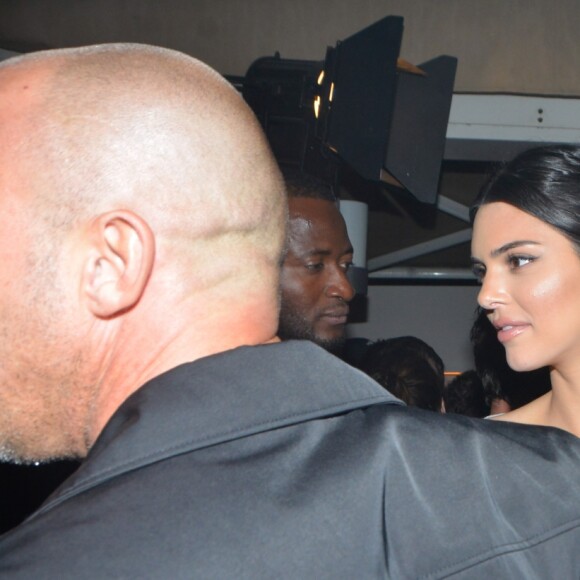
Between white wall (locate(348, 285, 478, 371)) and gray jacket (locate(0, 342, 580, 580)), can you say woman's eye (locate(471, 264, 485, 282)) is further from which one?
white wall (locate(348, 285, 478, 371))

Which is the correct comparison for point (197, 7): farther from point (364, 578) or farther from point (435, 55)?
point (364, 578)

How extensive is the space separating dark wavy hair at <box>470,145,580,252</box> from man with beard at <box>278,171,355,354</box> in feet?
2.63

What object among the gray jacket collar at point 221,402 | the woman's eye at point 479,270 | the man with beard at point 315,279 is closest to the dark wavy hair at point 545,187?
the woman's eye at point 479,270

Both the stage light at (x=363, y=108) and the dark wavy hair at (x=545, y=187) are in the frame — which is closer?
the dark wavy hair at (x=545, y=187)

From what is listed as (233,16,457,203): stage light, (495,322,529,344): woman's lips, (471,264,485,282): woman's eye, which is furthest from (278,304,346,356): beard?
(495,322,529,344): woman's lips

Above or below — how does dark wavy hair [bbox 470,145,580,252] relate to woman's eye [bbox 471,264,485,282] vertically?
above

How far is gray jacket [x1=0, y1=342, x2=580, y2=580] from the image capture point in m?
0.57

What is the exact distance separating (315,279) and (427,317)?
77.8 inches

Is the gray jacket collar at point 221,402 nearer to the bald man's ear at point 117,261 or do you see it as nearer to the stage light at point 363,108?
the bald man's ear at point 117,261

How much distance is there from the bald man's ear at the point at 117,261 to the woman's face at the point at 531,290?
128cm

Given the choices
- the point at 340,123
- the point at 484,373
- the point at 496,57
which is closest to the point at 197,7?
the point at 340,123

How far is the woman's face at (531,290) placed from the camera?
1839mm

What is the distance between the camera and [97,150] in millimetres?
762

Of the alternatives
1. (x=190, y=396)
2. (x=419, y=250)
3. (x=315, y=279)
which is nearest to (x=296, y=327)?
(x=315, y=279)
